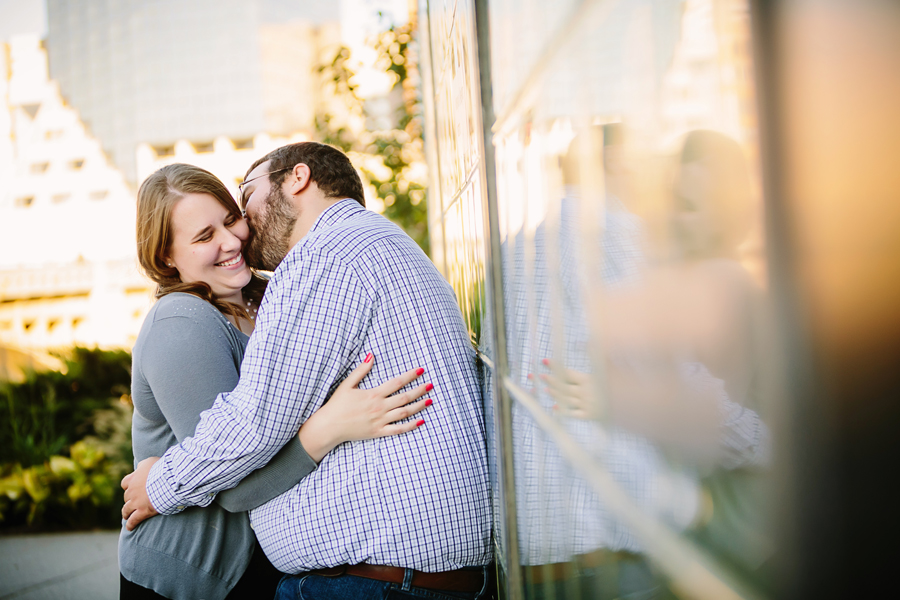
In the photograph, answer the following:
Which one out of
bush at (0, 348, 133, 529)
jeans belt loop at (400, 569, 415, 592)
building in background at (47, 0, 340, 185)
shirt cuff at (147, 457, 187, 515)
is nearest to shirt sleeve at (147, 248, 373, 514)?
shirt cuff at (147, 457, 187, 515)

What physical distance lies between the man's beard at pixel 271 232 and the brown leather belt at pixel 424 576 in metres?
0.89

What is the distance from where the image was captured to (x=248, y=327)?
1.96 metres

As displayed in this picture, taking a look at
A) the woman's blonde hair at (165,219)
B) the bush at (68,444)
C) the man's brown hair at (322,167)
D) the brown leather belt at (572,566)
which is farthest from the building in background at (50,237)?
the brown leather belt at (572,566)

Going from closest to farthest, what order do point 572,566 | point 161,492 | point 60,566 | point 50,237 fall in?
point 572,566
point 161,492
point 60,566
point 50,237

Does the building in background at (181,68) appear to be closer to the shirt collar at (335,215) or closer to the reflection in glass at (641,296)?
the shirt collar at (335,215)

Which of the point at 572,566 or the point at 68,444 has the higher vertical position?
the point at 572,566

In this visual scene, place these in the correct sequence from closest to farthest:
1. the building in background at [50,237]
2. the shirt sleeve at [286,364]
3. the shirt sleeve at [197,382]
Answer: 1. the shirt sleeve at [286,364]
2. the shirt sleeve at [197,382]
3. the building in background at [50,237]

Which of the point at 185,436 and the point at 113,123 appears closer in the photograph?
the point at 185,436

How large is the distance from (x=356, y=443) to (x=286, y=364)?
0.79 ft

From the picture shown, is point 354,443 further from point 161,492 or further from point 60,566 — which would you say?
point 60,566

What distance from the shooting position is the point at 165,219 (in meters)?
1.86

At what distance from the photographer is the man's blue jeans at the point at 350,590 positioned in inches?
53.3

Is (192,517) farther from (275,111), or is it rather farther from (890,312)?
(275,111)

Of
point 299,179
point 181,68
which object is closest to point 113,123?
point 181,68
